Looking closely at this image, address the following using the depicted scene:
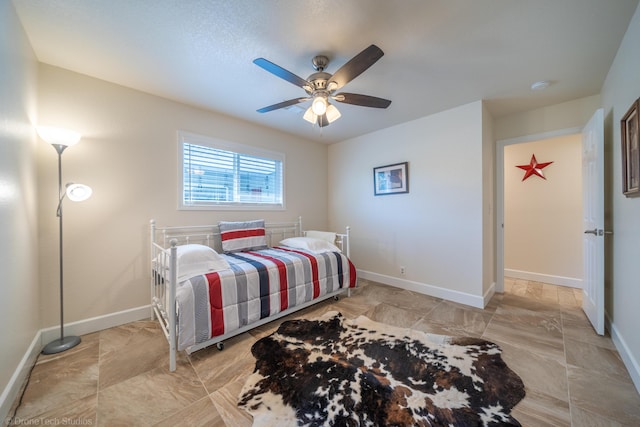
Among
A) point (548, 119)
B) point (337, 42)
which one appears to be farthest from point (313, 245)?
point (548, 119)

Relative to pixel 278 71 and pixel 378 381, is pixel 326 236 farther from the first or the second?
pixel 278 71

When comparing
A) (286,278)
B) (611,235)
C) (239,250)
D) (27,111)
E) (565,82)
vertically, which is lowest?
(286,278)

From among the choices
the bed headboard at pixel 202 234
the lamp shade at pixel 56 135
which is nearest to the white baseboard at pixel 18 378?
the bed headboard at pixel 202 234

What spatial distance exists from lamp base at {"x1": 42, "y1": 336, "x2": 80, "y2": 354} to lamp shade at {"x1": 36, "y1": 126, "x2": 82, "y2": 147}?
5.51ft

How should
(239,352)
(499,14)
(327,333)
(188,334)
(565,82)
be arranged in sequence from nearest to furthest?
(499,14) < (188,334) < (239,352) < (327,333) < (565,82)

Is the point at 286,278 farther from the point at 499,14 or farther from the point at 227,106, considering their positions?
the point at 499,14

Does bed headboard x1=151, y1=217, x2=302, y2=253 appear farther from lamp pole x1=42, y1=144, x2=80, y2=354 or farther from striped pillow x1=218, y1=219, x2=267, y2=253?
lamp pole x1=42, y1=144, x2=80, y2=354

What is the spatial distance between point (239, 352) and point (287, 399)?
2.33 ft

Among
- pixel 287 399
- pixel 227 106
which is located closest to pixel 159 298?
pixel 287 399

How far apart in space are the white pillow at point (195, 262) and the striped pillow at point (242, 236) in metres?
0.81

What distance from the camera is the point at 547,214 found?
380 centimetres

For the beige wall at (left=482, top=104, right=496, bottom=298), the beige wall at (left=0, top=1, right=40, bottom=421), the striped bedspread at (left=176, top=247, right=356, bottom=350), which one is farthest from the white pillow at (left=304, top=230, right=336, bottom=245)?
the beige wall at (left=0, top=1, right=40, bottom=421)

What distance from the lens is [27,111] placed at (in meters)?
1.83

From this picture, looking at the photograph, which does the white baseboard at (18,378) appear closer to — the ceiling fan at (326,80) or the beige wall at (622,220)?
the ceiling fan at (326,80)
